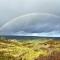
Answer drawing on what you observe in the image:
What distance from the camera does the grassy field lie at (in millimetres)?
1487

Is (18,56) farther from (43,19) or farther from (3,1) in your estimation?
(3,1)

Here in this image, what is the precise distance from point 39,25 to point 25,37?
21 centimetres

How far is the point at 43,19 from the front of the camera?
1.53 metres

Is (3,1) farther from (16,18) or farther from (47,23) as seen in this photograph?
(47,23)

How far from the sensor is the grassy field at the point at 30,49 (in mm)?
1487

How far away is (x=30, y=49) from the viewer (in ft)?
4.92

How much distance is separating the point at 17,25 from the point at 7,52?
325 millimetres

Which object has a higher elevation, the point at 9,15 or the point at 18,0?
the point at 18,0

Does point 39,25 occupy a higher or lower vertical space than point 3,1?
lower

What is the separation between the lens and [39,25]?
1.53 meters

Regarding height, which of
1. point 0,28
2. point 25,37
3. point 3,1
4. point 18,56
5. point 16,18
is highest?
point 3,1

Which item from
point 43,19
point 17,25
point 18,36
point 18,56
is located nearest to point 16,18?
point 17,25

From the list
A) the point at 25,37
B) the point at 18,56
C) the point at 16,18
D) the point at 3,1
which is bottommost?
the point at 18,56

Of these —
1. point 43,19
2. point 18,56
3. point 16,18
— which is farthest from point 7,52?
point 43,19
